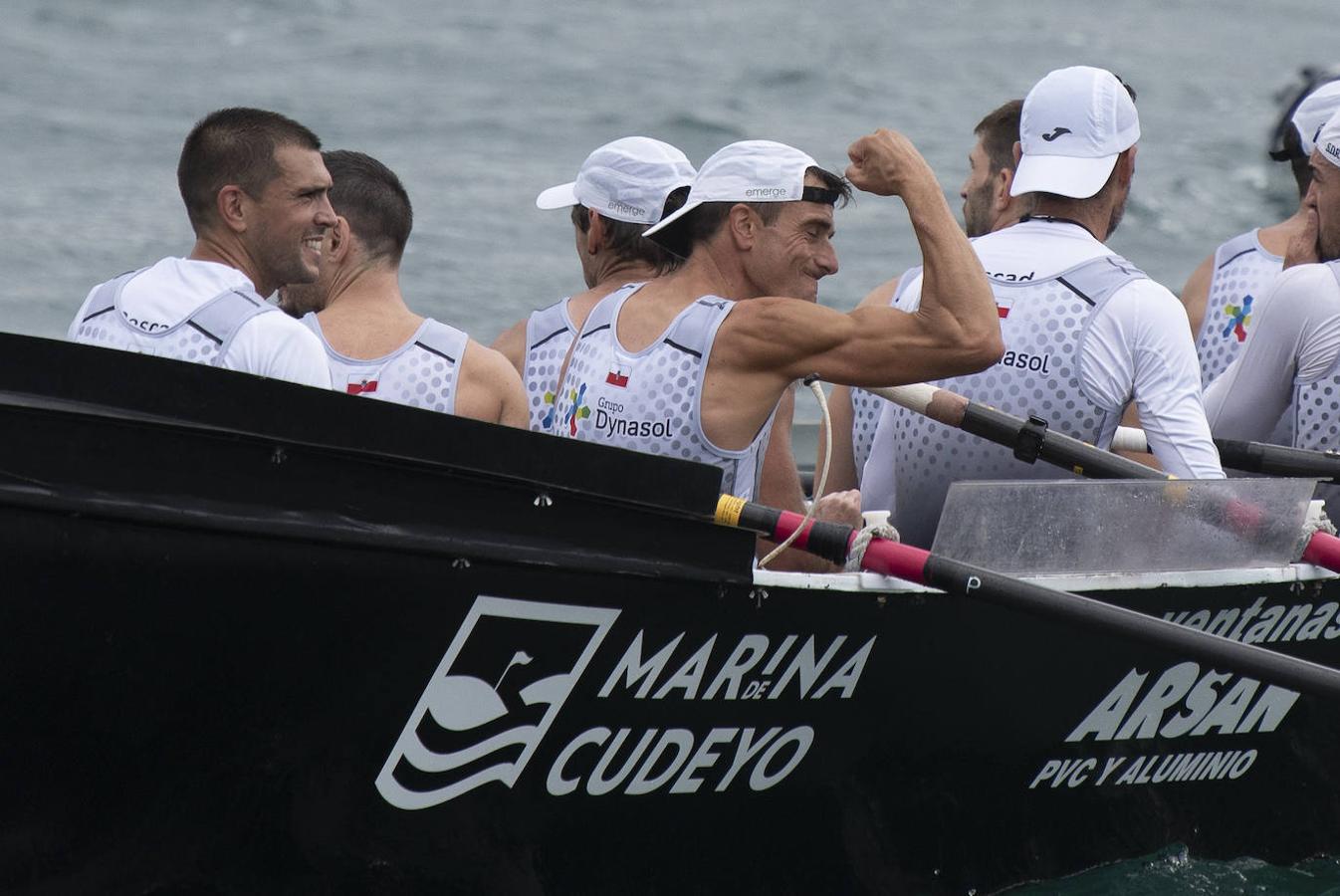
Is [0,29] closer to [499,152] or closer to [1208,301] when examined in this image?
[499,152]

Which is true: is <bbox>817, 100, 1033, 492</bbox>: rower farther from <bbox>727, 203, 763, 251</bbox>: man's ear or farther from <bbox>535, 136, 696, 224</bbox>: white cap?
<bbox>727, 203, 763, 251</bbox>: man's ear

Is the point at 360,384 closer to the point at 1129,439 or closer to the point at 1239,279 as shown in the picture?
the point at 1129,439

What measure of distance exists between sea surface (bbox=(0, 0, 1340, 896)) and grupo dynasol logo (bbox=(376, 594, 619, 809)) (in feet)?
32.6

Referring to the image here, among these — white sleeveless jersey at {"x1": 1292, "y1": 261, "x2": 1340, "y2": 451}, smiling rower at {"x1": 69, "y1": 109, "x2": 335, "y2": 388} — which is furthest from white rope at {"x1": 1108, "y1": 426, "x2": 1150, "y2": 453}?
smiling rower at {"x1": 69, "y1": 109, "x2": 335, "y2": 388}

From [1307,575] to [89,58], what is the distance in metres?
18.7

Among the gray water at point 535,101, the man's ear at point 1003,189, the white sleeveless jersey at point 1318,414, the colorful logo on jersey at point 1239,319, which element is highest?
the man's ear at point 1003,189

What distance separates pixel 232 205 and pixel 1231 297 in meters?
3.33

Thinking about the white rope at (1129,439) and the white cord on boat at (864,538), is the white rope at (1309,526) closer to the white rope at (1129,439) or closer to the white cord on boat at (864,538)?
the white rope at (1129,439)

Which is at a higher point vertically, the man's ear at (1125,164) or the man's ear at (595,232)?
the man's ear at (1125,164)

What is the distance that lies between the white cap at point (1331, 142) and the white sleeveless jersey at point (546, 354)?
2052 mm

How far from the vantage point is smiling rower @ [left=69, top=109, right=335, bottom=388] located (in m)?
3.69

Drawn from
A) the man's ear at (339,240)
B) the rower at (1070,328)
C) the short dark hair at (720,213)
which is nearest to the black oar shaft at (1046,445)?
the rower at (1070,328)

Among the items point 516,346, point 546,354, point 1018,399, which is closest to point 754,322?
point 1018,399

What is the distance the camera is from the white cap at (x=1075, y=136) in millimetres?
4645
